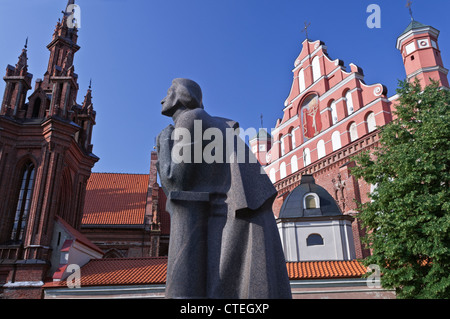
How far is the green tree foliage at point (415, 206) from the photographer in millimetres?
10641

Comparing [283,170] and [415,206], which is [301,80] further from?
[415,206]

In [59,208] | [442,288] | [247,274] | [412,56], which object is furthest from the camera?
[412,56]

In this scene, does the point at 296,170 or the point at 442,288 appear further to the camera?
the point at 296,170

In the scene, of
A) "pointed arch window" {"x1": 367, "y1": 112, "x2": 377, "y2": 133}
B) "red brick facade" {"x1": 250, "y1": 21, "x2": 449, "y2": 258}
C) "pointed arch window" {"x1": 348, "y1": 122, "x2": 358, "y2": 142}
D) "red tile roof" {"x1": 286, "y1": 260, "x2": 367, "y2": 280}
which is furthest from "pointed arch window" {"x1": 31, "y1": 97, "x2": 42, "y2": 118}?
"pointed arch window" {"x1": 367, "y1": 112, "x2": 377, "y2": 133}

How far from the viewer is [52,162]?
61.0 ft

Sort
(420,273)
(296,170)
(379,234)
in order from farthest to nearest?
(296,170), (379,234), (420,273)

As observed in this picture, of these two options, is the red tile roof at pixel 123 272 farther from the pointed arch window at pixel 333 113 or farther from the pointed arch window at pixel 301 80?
the pointed arch window at pixel 301 80

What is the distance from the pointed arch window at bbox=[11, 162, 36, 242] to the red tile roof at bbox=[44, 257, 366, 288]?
139 inches

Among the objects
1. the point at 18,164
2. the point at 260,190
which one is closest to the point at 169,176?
the point at 260,190

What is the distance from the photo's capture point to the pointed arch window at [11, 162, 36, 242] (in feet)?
57.9

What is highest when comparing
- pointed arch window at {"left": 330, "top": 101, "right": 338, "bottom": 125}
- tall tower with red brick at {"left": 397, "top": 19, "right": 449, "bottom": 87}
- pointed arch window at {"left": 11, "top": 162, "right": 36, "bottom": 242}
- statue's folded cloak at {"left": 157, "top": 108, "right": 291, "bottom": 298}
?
tall tower with red brick at {"left": 397, "top": 19, "right": 449, "bottom": 87}

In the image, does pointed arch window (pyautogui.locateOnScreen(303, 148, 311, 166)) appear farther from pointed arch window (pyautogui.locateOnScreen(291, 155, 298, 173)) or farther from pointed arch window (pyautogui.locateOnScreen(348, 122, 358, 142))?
pointed arch window (pyautogui.locateOnScreen(348, 122, 358, 142))

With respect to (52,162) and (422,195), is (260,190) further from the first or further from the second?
(52,162)
